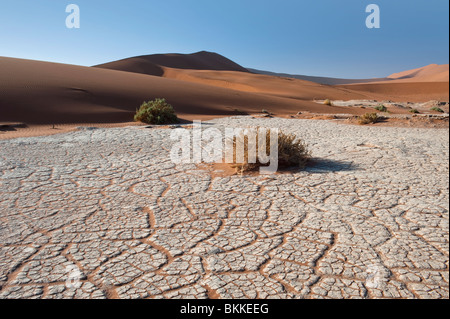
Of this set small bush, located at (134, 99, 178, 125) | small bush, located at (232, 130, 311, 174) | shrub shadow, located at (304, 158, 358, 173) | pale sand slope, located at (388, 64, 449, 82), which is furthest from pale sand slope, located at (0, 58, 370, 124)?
pale sand slope, located at (388, 64, 449, 82)

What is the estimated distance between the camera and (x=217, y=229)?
3.37m

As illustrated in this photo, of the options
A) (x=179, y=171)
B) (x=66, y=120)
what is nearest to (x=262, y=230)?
(x=179, y=171)

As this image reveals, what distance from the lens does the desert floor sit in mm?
2500

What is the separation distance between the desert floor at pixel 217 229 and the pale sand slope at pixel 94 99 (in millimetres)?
6636

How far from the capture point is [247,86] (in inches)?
1511

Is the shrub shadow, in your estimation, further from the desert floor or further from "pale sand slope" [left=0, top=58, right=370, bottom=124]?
"pale sand slope" [left=0, top=58, right=370, bottom=124]

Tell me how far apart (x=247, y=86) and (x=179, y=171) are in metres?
34.2

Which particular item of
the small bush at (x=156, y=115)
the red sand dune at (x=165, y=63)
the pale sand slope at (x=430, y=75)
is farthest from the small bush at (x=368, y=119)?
the pale sand slope at (x=430, y=75)

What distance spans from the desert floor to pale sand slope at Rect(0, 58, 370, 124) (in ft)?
21.8

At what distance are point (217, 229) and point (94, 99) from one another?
12791 millimetres

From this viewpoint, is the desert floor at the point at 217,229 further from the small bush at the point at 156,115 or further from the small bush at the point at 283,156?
the small bush at the point at 156,115

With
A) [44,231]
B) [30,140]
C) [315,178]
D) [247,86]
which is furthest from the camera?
[247,86]

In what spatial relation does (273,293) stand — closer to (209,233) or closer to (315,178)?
(209,233)
